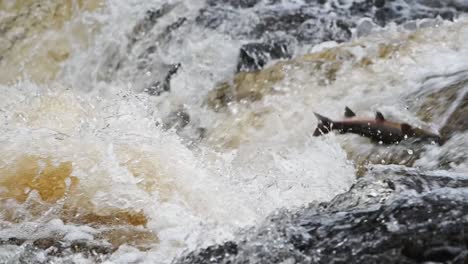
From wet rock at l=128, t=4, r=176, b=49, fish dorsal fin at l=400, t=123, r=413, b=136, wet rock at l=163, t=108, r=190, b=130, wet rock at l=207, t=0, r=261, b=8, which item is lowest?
fish dorsal fin at l=400, t=123, r=413, b=136

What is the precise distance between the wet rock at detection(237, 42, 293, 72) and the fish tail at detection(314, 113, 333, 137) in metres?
1.62

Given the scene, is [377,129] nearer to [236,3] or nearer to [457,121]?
[457,121]

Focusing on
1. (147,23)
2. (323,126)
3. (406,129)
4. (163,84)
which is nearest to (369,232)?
(406,129)

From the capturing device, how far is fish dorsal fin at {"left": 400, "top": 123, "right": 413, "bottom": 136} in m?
4.00

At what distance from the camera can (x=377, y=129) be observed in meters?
4.14

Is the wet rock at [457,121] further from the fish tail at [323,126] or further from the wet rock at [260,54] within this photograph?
the wet rock at [260,54]

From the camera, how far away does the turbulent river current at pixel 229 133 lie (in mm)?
2783

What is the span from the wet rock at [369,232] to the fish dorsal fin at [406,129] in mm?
1022

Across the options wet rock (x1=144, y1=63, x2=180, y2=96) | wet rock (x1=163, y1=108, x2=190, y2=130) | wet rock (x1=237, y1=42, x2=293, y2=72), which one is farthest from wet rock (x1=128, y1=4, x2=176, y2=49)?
wet rock (x1=163, y1=108, x2=190, y2=130)

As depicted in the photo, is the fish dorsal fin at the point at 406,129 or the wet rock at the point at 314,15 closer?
the fish dorsal fin at the point at 406,129

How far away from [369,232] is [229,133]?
2517 mm

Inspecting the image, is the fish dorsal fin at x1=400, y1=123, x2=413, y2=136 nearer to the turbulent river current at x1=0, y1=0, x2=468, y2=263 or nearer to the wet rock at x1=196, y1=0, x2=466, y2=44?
the turbulent river current at x1=0, y1=0, x2=468, y2=263

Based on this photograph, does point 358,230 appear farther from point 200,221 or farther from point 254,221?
point 200,221

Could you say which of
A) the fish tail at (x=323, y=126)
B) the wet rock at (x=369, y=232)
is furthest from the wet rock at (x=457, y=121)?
the wet rock at (x=369, y=232)
